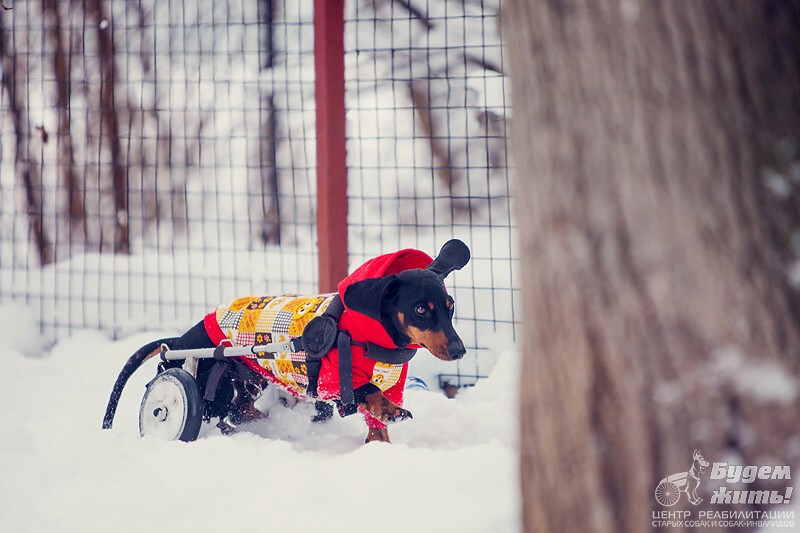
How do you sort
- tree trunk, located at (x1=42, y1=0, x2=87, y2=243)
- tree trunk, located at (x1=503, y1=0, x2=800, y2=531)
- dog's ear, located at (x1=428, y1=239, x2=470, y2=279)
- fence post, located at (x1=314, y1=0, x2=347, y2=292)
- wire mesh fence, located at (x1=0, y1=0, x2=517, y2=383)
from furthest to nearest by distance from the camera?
tree trunk, located at (x1=42, y1=0, x2=87, y2=243) < wire mesh fence, located at (x1=0, y1=0, x2=517, y2=383) < fence post, located at (x1=314, y1=0, x2=347, y2=292) < dog's ear, located at (x1=428, y1=239, x2=470, y2=279) < tree trunk, located at (x1=503, y1=0, x2=800, y2=531)

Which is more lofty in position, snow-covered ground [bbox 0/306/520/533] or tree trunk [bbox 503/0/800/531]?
tree trunk [bbox 503/0/800/531]

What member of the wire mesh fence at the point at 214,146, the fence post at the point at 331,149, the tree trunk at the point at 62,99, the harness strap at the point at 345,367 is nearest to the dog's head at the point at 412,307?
the harness strap at the point at 345,367

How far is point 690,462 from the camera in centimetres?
121

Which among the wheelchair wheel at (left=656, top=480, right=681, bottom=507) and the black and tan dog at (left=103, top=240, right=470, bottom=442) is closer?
the wheelchair wheel at (left=656, top=480, right=681, bottom=507)

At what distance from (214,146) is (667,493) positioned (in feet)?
17.6

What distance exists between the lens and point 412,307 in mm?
2740

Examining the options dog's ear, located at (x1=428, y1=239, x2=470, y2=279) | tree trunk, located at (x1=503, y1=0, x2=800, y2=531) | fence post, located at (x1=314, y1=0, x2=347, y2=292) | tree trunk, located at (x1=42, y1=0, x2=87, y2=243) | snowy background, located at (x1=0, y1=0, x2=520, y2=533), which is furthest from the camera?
tree trunk, located at (x1=42, y1=0, x2=87, y2=243)

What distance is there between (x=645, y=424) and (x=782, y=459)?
0.68 feet

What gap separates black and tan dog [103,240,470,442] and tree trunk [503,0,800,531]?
4.89 feet

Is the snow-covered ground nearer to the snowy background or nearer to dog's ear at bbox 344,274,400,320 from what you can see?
the snowy background

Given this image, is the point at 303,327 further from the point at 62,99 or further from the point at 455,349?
the point at 62,99

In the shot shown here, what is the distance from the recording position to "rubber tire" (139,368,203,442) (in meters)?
2.90

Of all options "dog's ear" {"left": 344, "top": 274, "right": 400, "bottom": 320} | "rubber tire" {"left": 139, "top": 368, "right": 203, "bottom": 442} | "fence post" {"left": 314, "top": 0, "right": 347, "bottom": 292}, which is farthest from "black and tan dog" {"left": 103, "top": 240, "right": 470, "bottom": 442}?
"fence post" {"left": 314, "top": 0, "right": 347, "bottom": 292}

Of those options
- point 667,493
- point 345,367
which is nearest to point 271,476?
point 345,367
